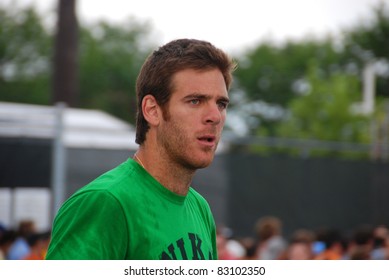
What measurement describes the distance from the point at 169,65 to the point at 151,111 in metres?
0.16

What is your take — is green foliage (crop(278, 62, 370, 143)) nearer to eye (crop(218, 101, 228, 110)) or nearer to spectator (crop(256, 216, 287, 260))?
spectator (crop(256, 216, 287, 260))

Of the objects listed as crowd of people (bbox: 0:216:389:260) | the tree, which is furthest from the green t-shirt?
the tree

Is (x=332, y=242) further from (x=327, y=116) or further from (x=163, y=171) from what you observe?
(x=327, y=116)

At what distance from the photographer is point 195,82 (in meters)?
2.98

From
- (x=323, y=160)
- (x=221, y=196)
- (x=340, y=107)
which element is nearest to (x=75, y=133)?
(x=221, y=196)

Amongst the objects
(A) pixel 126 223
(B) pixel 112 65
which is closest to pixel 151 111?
(A) pixel 126 223

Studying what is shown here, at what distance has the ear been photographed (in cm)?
304

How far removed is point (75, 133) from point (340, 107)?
85.7 ft

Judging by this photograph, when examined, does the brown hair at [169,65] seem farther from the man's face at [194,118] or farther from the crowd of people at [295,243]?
the crowd of people at [295,243]

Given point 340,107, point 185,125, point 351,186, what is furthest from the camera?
point 340,107

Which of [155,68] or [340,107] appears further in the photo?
[340,107]

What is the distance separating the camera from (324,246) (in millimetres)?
10469
